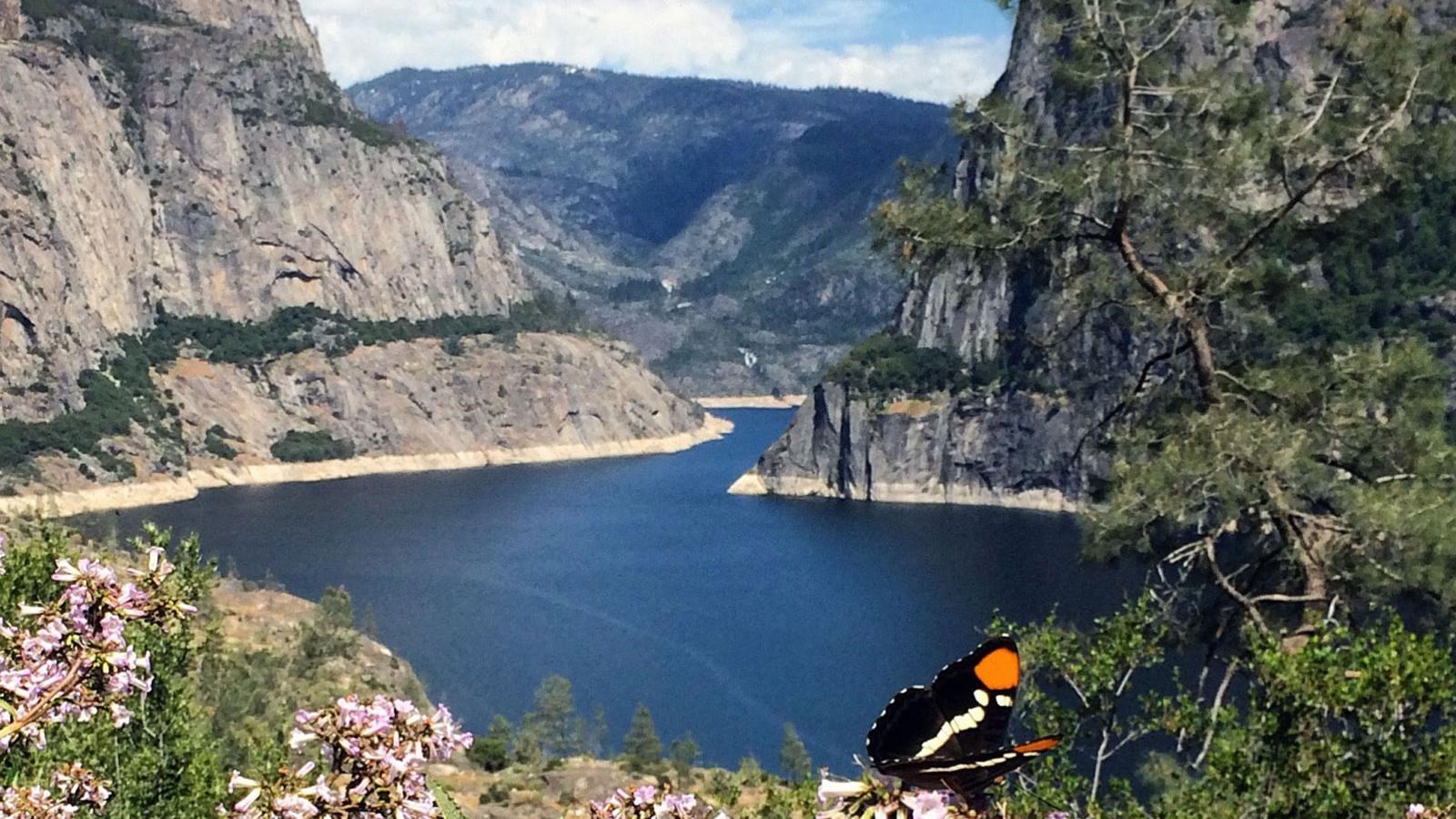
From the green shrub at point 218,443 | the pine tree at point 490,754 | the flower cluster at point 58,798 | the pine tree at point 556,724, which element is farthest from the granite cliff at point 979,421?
the flower cluster at point 58,798

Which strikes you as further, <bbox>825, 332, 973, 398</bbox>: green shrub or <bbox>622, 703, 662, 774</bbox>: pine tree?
<bbox>825, 332, 973, 398</bbox>: green shrub

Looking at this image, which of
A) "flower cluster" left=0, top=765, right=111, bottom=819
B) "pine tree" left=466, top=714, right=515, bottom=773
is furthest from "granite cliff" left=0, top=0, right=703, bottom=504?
"flower cluster" left=0, top=765, right=111, bottom=819

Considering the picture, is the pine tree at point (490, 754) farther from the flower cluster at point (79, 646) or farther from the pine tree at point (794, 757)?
the flower cluster at point (79, 646)

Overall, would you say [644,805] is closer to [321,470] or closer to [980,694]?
[980,694]

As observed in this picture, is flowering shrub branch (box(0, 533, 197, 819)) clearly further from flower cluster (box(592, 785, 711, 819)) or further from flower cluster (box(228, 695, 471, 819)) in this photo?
flower cluster (box(592, 785, 711, 819))

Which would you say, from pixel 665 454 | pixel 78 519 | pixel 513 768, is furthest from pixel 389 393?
pixel 513 768
